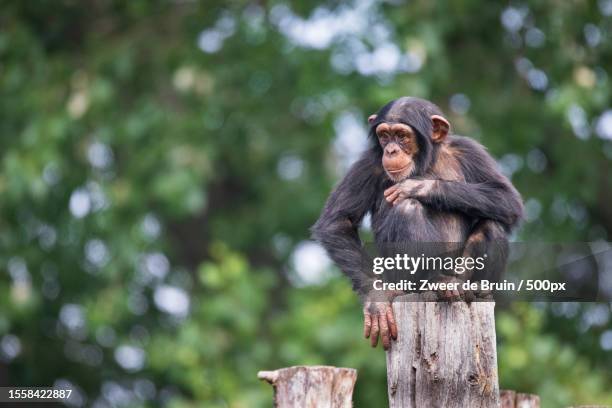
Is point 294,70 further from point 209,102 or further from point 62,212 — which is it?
point 62,212

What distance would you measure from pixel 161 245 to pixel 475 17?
14.4ft

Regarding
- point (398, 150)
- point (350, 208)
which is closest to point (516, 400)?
point (350, 208)

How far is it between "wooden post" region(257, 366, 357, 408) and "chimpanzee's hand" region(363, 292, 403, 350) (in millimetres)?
243

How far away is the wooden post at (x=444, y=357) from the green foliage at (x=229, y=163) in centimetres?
489

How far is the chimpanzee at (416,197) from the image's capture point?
5781mm

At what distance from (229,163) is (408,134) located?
8406 mm

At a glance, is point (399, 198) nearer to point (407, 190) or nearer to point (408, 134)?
point (407, 190)

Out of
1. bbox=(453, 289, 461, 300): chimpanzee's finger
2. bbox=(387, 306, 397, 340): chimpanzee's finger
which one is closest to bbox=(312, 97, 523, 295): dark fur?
bbox=(387, 306, 397, 340): chimpanzee's finger

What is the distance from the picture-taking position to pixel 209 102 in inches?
481

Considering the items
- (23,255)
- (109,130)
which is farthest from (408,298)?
(23,255)

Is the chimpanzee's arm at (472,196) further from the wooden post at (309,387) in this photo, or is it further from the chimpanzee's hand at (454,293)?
the wooden post at (309,387)

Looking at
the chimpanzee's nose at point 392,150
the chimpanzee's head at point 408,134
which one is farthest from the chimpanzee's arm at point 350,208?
the chimpanzee's nose at point 392,150

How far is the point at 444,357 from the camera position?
5039mm

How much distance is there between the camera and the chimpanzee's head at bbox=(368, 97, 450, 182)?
237 inches
